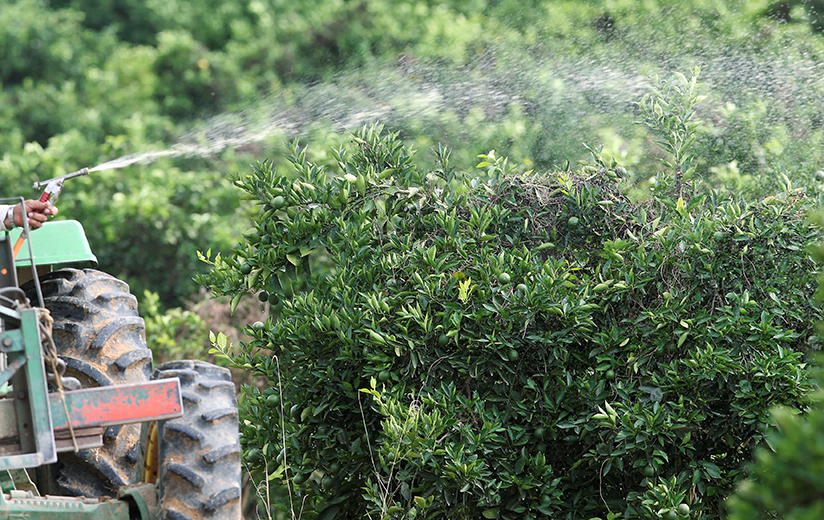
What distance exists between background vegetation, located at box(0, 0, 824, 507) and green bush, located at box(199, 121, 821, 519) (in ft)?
0.62

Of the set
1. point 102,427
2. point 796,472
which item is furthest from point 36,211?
point 796,472

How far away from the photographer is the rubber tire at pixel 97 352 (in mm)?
3725

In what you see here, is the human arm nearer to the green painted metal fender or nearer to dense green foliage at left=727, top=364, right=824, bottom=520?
the green painted metal fender

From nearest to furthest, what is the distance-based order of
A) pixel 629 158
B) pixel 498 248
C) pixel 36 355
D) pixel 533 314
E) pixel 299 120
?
pixel 36 355
pixel 533 314
pixel 498 248
pixel 629 158
pixel 299 120

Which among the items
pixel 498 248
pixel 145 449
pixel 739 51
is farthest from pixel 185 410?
pixel 739 51

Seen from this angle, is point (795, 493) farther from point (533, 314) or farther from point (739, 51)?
point (739, 51)

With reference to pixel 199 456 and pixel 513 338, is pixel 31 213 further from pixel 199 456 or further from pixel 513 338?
pixel 513 338

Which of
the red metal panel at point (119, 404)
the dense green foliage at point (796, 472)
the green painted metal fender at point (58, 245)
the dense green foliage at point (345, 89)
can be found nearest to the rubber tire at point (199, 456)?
the red metal panel at point (119, 404)

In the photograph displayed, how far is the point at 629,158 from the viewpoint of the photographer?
16.4 feet

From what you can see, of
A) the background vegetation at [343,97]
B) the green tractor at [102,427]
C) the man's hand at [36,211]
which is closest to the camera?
the green tractor at [102,427]

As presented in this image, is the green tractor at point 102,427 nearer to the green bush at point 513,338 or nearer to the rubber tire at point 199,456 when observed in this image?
the rubber tire at point 199,456

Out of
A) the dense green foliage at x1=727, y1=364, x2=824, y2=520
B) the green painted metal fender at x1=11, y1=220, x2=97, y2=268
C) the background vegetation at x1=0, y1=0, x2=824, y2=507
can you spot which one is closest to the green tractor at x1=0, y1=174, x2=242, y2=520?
the green painted metal fender at x1=11, y1=220, x2=97, y2=268

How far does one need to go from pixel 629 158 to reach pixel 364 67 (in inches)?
300

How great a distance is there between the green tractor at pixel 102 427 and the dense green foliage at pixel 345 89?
2015 millimetres
